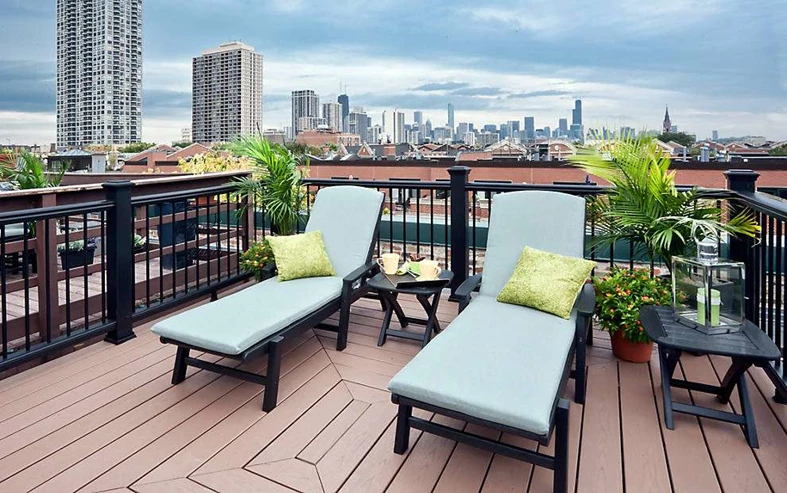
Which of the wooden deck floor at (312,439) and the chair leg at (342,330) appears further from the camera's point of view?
the chair leg at (342,330)

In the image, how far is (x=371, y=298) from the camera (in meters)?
4.36

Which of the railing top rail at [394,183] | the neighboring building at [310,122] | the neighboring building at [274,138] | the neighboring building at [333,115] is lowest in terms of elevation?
the railing top rail at [394,183]

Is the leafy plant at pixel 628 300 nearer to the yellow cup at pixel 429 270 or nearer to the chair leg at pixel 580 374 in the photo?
the chair leg at pixel 580 374

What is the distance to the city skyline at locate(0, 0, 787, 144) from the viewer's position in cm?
1591

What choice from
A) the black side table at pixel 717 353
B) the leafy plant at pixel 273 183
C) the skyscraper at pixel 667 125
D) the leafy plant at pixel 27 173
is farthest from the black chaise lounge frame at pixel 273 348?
the leafy plant at pixel 27 173

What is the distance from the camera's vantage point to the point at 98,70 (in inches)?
612

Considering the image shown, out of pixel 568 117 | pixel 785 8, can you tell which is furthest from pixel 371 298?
pixel 568 117

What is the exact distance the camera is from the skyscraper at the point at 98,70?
14.4 metres

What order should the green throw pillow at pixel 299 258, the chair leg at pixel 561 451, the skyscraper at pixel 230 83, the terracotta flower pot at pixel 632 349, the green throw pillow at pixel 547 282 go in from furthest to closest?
the skyscraper at pixel 230 83
the green throw pillow at pixel 299 258
the terracotta flower pot at pixel 632 349
the green throw pillow at pixel 547 282
the chair leg at pixel 561 451

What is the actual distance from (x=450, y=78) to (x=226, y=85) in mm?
23338

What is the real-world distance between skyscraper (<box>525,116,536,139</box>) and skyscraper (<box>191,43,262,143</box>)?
23503 mm

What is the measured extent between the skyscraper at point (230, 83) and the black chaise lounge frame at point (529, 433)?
18.7m

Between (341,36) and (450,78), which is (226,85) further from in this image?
(450,78)

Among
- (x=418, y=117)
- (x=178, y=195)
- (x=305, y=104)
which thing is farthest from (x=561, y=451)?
(x=418, y=117)
